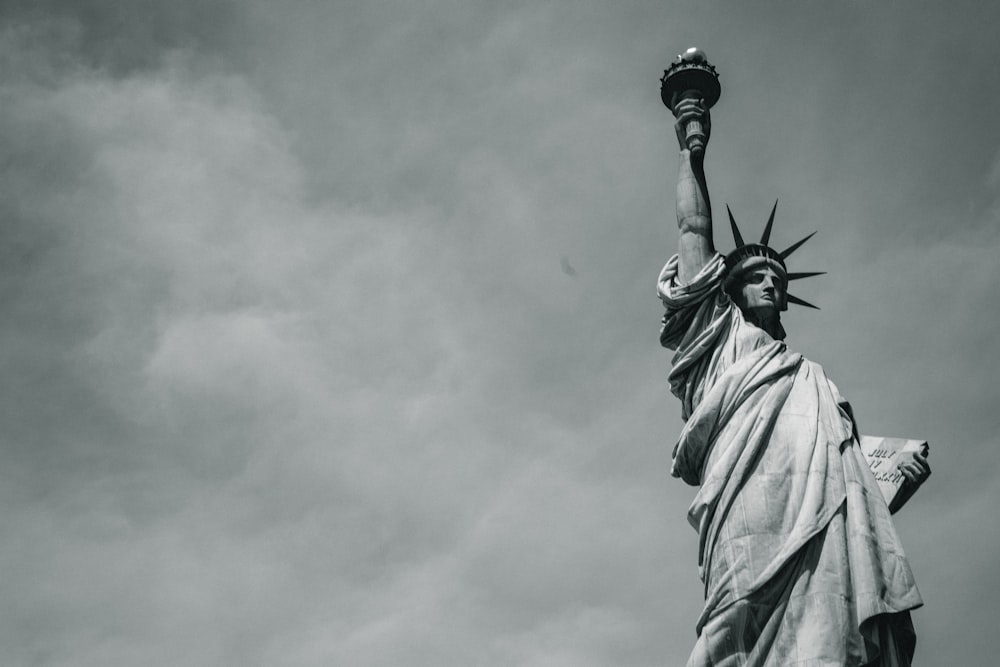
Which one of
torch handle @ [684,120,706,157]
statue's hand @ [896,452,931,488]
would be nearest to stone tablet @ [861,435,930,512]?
statue's hand @ [896,452,931,488]

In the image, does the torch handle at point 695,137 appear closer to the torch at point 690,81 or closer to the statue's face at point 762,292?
the torch at point 690,81

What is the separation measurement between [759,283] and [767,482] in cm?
367

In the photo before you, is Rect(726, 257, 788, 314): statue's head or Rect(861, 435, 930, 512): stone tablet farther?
Rect(726, 257, 788, 314): statue's head

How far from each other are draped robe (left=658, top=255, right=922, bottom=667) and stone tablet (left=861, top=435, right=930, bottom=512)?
0.70 meters

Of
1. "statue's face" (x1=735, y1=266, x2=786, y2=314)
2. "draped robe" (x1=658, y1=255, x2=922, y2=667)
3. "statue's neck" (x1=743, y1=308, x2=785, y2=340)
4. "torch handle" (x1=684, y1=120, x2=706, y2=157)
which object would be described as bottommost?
"draped robe" (x1=658, y1=255, x2=922, y2=667)

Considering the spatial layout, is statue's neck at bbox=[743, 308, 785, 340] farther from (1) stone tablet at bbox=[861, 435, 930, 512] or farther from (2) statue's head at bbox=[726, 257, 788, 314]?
(1) stone tablet at bbox=[861, 435, 930, 512]

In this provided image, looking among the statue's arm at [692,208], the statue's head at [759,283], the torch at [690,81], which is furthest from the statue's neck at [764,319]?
the torch at [690,81]

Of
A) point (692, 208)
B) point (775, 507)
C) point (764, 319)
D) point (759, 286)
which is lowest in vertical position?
point (775, 507)

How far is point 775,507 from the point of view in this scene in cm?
1538

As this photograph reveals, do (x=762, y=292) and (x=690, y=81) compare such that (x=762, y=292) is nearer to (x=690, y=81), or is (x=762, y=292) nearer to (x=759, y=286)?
(x=759, y=286)

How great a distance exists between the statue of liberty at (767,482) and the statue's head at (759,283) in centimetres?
2

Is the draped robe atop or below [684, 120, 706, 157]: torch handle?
below

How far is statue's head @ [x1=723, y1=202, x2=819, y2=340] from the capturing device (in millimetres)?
18094

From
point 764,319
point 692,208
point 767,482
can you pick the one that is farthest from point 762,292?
point 767,482
